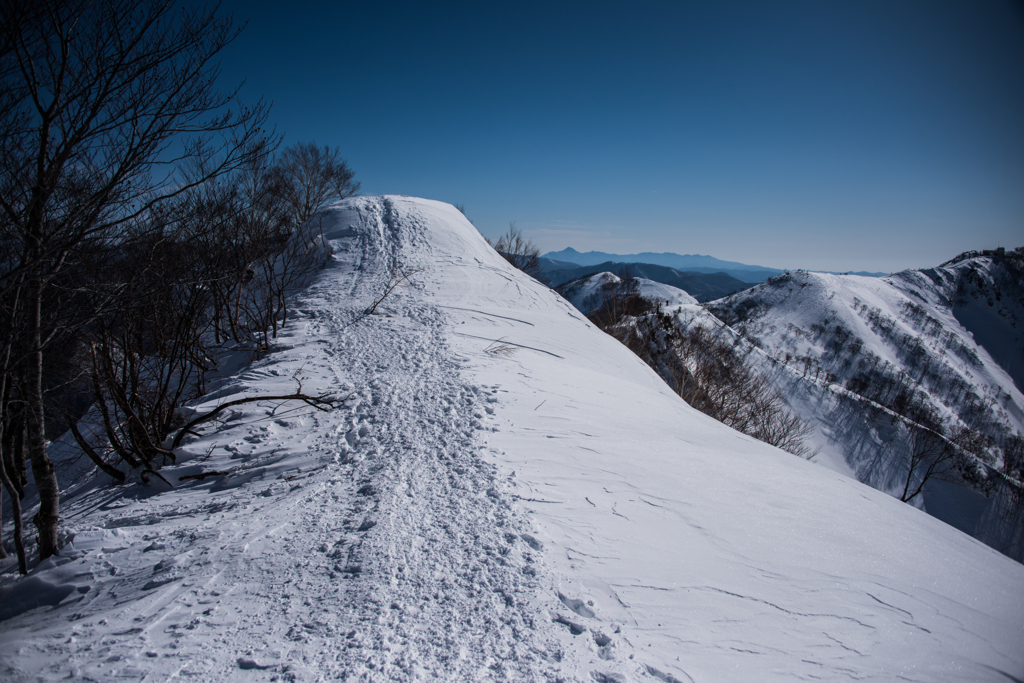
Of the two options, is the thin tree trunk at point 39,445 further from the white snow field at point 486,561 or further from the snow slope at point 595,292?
the snow slope at point 595,292

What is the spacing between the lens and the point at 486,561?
8.18 feet

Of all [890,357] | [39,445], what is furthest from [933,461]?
[39,445]

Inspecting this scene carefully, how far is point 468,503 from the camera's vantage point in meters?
3.00

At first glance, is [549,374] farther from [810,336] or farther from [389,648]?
[810,336]

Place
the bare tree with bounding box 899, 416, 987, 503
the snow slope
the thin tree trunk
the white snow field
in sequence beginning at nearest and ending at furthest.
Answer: the white snow field
the thin tree trunk
the bare tree with bounding box 899, 416, 987, 503
the snow slope

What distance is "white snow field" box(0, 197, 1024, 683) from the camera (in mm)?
1935

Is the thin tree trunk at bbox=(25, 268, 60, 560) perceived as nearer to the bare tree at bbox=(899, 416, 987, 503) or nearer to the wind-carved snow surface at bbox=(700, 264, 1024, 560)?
the wind-carved snow surface at bbox=(700, 264, 1024, 560)

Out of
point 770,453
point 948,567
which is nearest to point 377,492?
point 770,453

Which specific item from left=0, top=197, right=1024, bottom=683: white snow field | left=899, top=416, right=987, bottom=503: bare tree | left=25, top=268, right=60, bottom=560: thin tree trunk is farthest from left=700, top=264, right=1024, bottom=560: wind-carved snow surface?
left=25, top=268, right=60, bottom=560: thin tree trunk

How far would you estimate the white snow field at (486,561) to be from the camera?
6.35ft

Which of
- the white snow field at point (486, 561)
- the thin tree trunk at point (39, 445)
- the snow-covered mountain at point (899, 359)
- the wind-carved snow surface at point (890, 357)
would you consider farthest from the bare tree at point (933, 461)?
the thin tree trunk at point (39, 445)

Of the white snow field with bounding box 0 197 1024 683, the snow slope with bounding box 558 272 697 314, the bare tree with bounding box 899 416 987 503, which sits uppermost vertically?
the snow slope with bounding box 558 272 697 314

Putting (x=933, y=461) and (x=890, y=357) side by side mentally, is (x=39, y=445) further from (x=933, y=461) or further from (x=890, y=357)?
(x=890, y=357)

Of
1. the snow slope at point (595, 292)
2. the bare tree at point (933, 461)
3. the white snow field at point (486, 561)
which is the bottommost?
the bare tree at point (933, 461)
